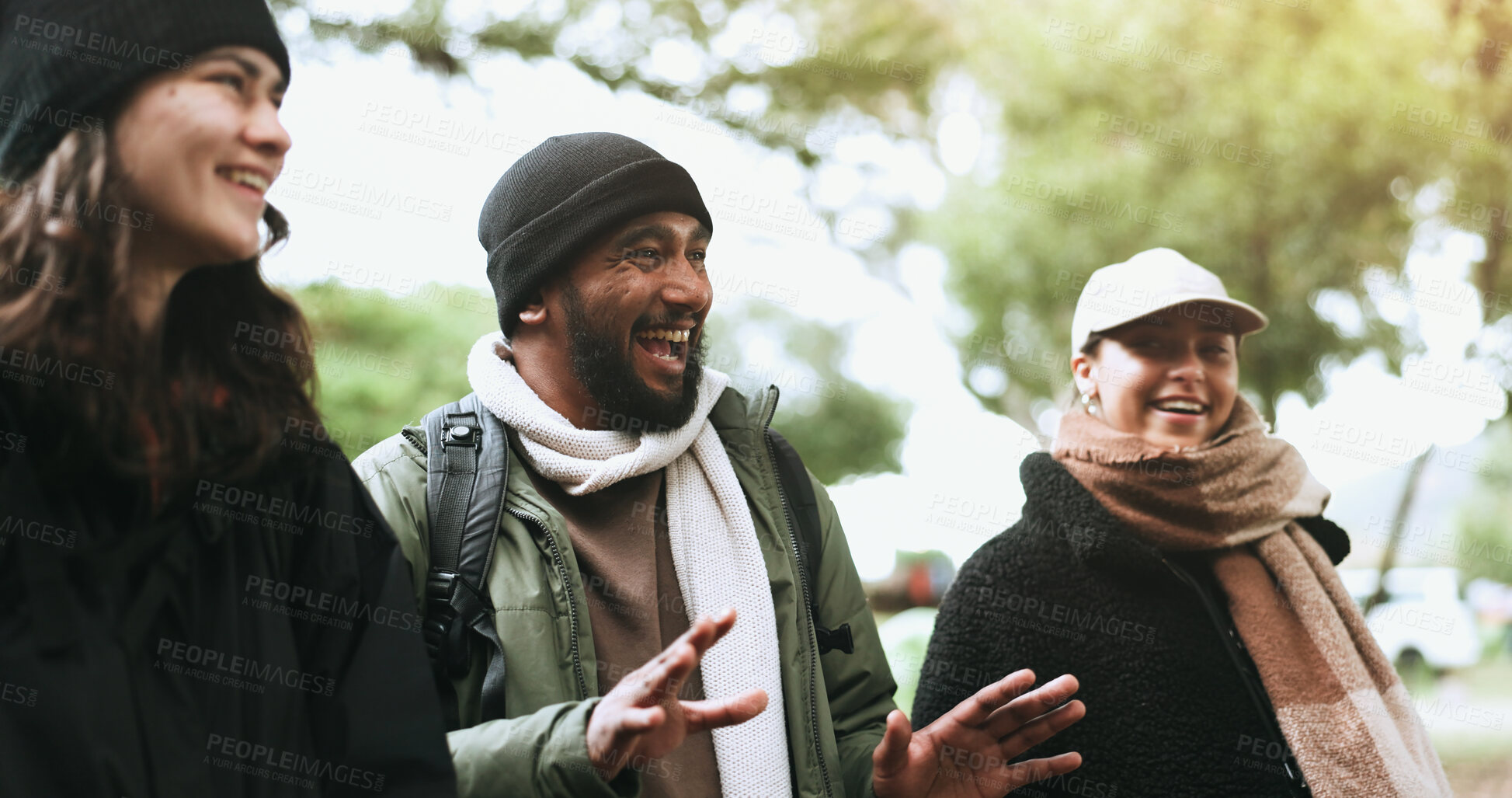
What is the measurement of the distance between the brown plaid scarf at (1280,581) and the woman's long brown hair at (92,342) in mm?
1831

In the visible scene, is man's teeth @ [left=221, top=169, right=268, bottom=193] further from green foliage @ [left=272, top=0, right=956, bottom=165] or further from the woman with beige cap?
green foliage @ [left=272, top=0, right=956, bottom=165]

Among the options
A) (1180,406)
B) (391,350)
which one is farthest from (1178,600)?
(391,350)

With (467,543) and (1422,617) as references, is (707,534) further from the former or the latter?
(1422,617)

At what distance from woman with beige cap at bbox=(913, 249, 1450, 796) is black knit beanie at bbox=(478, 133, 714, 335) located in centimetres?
105

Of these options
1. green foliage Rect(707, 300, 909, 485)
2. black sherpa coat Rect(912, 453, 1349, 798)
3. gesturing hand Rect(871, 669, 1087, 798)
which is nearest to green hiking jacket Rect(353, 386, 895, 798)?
gesturing hand Rect(871, 669, 1087, 798)

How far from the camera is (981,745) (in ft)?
6.00

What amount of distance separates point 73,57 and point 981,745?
66.9 inches

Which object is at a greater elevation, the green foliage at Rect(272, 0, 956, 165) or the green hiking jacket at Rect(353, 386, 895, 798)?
the green foliage at Rect(272, 0, 956, 165)

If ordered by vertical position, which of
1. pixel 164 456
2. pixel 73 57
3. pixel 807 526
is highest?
pixel 73 57

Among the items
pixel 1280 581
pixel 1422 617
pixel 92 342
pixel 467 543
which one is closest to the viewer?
pixel 92 342

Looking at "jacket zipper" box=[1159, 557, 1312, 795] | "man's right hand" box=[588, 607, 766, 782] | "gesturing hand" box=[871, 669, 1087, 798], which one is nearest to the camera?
"man's right hand" box=[588, 607, 766, 782]

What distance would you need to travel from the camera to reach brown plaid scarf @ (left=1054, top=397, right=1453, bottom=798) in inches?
85.2

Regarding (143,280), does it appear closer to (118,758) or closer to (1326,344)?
(118,758)

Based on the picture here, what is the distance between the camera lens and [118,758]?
3.71 ft
